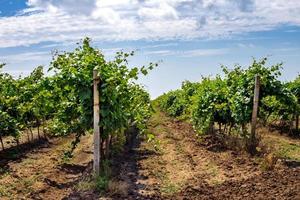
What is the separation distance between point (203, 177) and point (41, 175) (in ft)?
16.5

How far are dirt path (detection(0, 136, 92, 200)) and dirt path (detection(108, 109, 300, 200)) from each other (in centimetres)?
168

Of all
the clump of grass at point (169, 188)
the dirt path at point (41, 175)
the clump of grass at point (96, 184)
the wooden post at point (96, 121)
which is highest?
the wooden post at point (96, 121)

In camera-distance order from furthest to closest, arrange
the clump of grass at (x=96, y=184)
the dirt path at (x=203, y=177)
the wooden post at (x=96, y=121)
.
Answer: the wooden post at (x=96, y=121), the clump of grass at (x=96, y=184), the dirt path at (x=203, y=177)

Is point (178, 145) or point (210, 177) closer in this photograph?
point (210, 177)


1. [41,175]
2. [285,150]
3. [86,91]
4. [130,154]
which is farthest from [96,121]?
[285,150]

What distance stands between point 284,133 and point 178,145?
7243mm

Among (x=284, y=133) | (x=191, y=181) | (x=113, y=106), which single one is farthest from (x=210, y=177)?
(x=284, y=133)

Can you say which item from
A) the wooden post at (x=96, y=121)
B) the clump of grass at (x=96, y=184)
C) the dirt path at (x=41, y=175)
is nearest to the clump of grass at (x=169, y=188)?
the clump of grass at (x=96, y=184)

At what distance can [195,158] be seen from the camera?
648 inches

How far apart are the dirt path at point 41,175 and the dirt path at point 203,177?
1.68m

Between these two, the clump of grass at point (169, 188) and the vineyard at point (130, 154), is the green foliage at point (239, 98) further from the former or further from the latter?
the clump of grass at point (169, 188)

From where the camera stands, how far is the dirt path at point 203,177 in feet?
34.9

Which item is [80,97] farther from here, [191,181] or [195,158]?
[195,158]

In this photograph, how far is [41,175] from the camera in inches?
571
